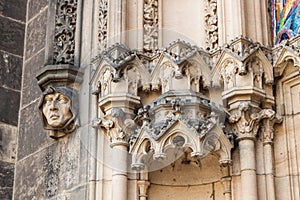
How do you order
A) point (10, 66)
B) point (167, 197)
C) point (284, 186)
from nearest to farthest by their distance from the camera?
point (284, 186), point (167, 197), point (10, 66)

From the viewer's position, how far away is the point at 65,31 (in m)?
6.56

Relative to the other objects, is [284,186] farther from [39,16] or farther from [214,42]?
[39,16]

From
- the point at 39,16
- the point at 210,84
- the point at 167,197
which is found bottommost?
the point at 167,197

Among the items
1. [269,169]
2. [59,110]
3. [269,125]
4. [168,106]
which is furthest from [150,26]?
[269,169]

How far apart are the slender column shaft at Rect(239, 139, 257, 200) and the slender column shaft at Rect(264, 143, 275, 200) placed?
9 cm

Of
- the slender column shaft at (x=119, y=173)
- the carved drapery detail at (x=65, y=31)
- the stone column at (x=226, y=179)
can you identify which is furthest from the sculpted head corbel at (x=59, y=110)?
the stone column at (x=226, y=179)

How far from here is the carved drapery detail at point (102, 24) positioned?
6148 millimetres

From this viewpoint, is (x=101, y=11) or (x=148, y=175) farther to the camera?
(x=101, y=11)

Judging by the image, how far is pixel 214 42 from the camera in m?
5.92

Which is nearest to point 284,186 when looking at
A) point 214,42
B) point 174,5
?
point 214,42

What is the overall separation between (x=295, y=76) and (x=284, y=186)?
756 mm

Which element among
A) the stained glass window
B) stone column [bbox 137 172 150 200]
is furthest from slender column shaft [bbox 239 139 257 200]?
the stained glass window

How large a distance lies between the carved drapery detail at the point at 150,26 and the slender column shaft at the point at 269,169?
45.1 inches

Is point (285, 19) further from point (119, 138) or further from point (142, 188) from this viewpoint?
point (142, 188)
